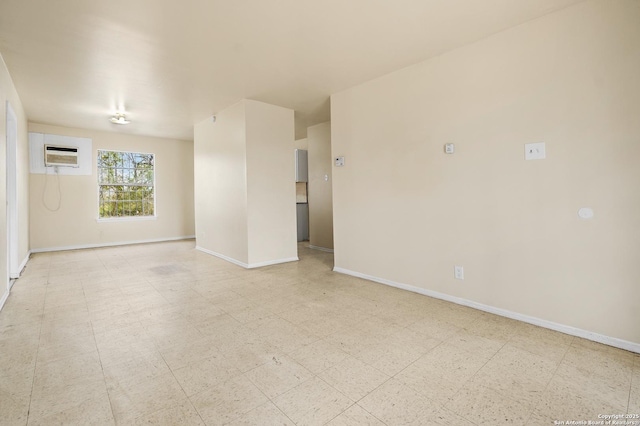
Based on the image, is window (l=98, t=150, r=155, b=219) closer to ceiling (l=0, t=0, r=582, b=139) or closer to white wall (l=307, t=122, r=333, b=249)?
ceiling (l=0, t=0, r=582, b=139)

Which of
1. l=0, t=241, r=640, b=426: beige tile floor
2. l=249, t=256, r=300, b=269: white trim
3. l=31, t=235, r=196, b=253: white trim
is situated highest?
l=31, t=235, r=196, b=253: white trim

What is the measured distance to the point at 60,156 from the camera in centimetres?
627

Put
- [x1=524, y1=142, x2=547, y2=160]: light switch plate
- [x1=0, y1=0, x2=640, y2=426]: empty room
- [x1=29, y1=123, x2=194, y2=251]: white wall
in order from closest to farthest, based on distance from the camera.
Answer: [x1=0, y1=0, x2=640, y2=426]: empty room → [x1=524, y1=142, x2=547, y2=160]: light switch plate → [x1=29, y1=123, x2=194, y2=251]: white wall

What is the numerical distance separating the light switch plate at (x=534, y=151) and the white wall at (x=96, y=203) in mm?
7675

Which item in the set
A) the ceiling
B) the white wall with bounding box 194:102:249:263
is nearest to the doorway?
the ceiling

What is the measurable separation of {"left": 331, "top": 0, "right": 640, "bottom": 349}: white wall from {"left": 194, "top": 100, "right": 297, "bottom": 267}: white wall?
5.94 ft

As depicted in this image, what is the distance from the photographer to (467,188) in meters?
2.97

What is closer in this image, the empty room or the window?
the empty room

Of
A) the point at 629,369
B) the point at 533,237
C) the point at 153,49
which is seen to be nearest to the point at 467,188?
the point at 533,237

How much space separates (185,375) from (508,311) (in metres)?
2.72

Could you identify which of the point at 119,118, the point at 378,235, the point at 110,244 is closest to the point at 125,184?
the point at 110,244

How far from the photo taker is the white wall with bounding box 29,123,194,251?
623 centimetres

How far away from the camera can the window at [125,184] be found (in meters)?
6.96

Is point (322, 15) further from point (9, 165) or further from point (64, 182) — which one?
point (64, 182)
